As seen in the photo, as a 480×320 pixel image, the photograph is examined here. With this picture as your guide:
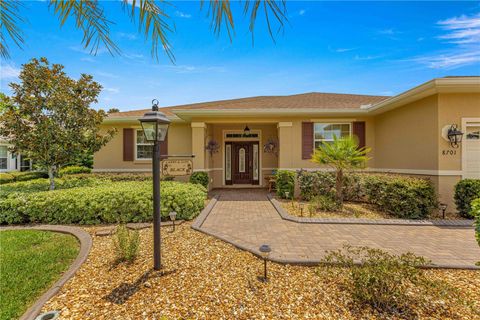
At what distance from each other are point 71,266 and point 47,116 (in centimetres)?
579

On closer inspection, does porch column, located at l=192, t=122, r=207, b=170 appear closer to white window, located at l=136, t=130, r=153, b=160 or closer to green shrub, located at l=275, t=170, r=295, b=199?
white window, located at l=136, t=130, r=153, b=160

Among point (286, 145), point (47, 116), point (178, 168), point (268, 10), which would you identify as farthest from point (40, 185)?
point (268, 10)

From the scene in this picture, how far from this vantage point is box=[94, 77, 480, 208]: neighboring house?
601cm

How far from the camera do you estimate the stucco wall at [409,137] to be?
20.5ft

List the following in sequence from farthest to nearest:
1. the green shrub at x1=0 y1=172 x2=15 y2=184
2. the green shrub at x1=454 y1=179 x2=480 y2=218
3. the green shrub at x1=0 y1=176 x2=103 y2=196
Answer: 1. the green shrub at x1=0 y1=172 x2=15 y2=184
2. the green shrub at x1=0 y1=176 x2=103 y2=196
3. the green shrub at x1=454 y1=179 x2=480 y2=218

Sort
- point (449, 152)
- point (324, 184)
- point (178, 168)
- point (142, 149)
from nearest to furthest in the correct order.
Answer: point (178, 168)
point (449, 152)
point (324, 184)
point (142, 149)

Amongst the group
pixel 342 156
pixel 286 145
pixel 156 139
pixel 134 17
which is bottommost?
pixel 342 156

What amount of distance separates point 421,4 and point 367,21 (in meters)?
2.12

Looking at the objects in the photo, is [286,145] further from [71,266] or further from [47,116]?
[47,116]

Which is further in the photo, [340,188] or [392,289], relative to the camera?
[340,188]

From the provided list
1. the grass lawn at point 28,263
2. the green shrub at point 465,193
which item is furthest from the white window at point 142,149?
the green shrub at point 465,193

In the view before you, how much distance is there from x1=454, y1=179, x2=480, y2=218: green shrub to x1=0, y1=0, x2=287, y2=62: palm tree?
23.7 feet

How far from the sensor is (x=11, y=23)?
1.48 m

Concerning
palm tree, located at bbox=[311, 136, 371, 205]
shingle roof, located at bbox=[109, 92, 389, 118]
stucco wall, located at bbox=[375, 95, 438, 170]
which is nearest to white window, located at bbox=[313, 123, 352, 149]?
shingle roof, located at bbox=[109, 92, 389, 118]
